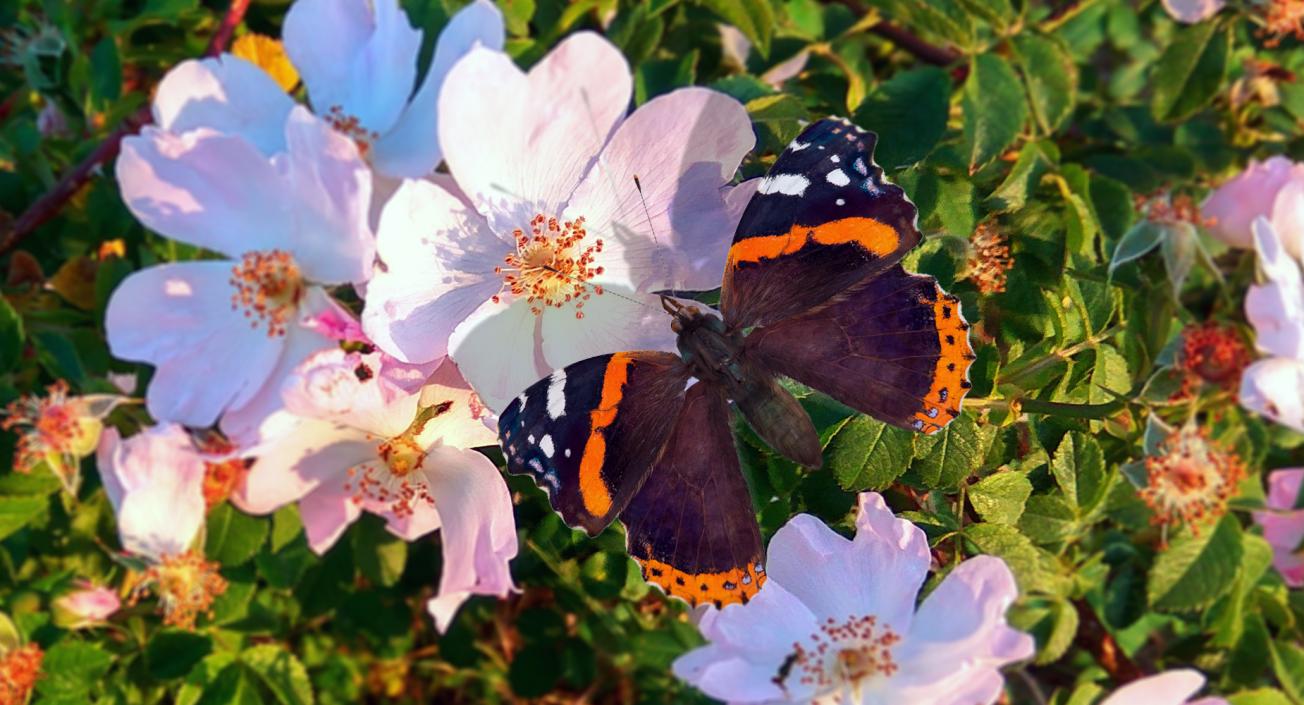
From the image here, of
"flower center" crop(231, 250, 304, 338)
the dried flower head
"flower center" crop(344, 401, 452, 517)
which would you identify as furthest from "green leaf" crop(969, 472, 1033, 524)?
the dried flower head

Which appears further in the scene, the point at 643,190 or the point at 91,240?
the point at 91,240

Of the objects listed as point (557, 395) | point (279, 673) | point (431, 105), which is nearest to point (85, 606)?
point (279, 673)

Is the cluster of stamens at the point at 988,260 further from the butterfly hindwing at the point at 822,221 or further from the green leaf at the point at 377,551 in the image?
the green leaf at the point at 377,551

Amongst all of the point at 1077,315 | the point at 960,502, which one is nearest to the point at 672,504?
the point at 960,502

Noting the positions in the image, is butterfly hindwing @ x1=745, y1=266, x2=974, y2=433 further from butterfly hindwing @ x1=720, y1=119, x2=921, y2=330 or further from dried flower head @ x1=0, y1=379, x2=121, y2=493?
dried flower head @ x1=0, y1=379, x2=121, y2=493

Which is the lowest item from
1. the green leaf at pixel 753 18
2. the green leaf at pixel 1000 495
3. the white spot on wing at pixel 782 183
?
the green leaf at pixel 1000 495

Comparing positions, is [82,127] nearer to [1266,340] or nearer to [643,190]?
[643,190]

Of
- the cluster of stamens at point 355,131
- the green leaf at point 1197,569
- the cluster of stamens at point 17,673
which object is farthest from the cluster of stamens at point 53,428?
the green leaf at point 1197,569
